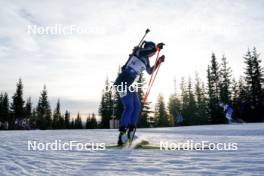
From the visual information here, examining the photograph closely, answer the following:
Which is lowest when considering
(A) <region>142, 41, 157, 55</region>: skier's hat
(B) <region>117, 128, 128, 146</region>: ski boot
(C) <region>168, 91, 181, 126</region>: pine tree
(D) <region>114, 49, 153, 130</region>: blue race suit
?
(B) <region>117, 128, 128, 146</region>: ski boot

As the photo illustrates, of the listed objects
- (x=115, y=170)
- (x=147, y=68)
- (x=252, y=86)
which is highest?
(x=252, y=86)

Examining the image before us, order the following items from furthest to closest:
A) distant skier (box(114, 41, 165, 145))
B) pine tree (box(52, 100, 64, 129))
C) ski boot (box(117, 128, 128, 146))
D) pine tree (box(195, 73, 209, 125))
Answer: pine tree (box(52, 100, 64, 129))
pine tree (box(195, 73, 209, 125))
distant skier (box(114, 41, 165, 145))
ski boot (box(117, 128, 128, 146))

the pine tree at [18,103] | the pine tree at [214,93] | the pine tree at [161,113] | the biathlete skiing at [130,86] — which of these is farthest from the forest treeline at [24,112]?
the biathlete skiing at [130,86]

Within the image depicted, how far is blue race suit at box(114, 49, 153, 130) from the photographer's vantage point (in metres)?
7.18

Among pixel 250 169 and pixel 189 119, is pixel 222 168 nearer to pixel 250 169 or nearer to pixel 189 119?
pixel 250 169

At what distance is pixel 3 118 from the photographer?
71.8 m

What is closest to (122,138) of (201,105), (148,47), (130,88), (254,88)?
(130,88)

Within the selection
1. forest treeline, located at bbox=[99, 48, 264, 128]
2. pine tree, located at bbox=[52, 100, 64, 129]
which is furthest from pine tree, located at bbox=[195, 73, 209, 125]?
pine tree, located at bbox=[52, 100, 64, 129]

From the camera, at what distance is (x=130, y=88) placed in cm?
723

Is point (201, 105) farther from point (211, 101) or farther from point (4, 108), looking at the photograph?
point (4, 108)

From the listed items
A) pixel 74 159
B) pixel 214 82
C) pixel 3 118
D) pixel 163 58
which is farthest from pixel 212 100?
pixel 74 159

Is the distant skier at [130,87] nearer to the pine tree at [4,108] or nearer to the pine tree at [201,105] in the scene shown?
the pine tree at [201,105]

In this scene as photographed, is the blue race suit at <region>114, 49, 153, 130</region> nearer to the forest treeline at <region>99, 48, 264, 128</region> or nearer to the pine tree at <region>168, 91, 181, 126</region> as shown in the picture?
the forest treeline at <region>99, 48, 264, 128</region>

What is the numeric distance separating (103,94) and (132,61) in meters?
61.5
